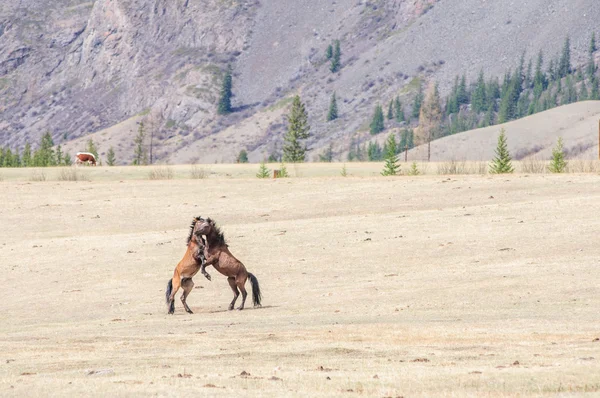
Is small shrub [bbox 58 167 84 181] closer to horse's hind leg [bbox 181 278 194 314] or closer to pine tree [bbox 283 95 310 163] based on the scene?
horse's hind leg [bbox 181 278 194 314]

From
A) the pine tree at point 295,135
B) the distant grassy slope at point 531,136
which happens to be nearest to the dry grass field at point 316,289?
the pine tree at point 295,135

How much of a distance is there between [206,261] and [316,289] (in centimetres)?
454

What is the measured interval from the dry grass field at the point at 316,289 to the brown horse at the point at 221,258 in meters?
0.84

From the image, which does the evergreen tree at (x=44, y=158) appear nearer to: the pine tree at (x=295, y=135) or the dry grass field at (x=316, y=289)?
the pine tree at (x=295, y=135)

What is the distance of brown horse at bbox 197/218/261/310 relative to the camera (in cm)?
2481

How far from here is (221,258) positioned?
25.1 meters

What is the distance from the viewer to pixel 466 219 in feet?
127

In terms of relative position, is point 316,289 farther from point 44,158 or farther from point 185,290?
point 44,158

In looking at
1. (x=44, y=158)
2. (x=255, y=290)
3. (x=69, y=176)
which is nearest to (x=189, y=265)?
(x=255, y=290)

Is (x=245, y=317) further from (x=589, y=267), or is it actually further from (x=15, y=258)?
(x=15, y=258)

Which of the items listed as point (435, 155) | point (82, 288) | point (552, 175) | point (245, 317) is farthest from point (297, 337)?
point (435, 155)

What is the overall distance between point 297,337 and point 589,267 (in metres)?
11.2

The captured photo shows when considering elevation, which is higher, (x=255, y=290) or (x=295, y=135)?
(x=295, y=135)

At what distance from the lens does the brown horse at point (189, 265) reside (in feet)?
81.9
